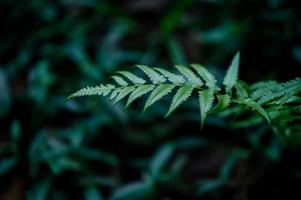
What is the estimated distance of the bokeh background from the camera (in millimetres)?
2834

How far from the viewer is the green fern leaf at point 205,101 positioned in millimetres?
1578

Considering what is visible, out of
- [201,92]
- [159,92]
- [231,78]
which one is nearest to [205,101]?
[201,92]

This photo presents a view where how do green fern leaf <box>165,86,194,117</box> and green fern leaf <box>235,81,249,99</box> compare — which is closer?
green fern leaf <box>165,86,194,117</box>

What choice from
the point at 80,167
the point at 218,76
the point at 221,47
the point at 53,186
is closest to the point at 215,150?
the point at 218,76

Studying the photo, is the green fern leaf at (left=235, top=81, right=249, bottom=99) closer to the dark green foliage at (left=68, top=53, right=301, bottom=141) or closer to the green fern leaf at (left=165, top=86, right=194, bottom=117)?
the dark green foliage at (left=68, top=53, right=301, bottom=141)

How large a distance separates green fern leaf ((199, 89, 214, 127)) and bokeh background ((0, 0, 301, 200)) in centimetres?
84

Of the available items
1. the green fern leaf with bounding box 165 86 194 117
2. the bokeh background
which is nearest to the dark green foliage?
the green fern leaf with bounding box 165 86 194 117

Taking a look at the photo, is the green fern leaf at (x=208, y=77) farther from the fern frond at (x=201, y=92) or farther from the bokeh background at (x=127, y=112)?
the bokeh background at (x=127, y=112)

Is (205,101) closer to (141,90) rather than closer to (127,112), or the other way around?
(141,90)

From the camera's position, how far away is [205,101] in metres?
1.64

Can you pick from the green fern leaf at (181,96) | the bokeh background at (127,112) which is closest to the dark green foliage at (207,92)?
the green fern leaf at (181,96)

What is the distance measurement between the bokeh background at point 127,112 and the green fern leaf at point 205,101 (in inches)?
32.9

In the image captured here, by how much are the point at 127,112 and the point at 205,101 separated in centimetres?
184

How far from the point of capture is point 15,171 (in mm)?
2992
